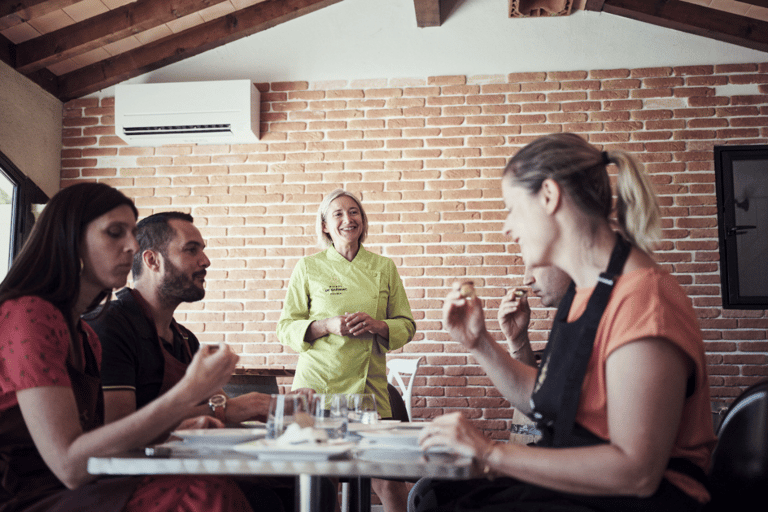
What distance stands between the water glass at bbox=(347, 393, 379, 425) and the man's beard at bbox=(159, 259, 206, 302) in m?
0.73

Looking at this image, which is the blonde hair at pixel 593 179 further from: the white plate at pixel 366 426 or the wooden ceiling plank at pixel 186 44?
the wooden ceiling plank at pixel 186 44

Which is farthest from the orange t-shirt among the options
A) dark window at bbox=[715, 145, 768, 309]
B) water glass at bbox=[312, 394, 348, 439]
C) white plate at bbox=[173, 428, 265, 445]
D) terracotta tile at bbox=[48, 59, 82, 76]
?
terracotta tile at bbox=[48, 59, 82, 76]

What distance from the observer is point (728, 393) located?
12.3ft

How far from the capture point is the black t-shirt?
1.56m

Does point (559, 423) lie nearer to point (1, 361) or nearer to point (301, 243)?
point (1, 361)

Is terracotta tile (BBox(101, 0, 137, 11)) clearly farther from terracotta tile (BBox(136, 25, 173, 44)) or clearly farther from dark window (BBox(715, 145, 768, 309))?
dark window (BBox(715, 145, 768, 309))

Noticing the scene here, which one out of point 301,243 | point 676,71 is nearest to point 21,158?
point 301,243

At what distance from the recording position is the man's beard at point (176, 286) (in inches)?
74.8

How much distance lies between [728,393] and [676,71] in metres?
2.12

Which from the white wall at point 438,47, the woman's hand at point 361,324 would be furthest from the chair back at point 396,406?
the white wall at point 438,47

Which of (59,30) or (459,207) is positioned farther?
(459,207)

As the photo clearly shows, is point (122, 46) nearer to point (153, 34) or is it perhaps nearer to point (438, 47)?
point (153, 34)

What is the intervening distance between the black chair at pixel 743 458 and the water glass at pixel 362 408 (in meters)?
0.77

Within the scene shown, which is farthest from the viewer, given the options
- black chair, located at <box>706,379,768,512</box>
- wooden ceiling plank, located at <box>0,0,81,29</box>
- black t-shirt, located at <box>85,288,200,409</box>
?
wooden ceiling plank, located at <box>0,0,81,29</box>
